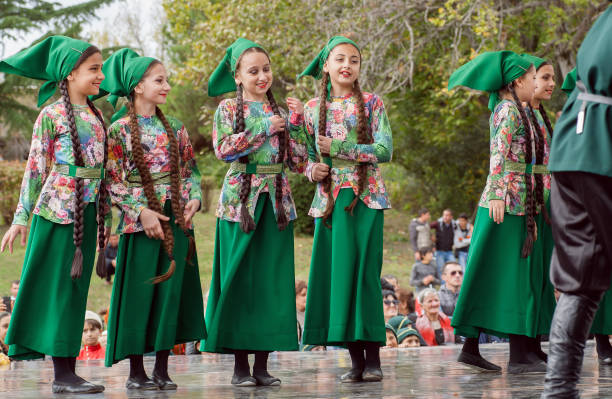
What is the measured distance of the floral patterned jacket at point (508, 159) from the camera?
5742mm

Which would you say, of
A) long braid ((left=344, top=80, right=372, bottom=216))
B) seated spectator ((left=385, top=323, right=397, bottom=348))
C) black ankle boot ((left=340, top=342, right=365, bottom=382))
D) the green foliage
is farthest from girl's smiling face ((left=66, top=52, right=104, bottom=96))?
the green foliage

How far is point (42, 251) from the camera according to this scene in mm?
5051

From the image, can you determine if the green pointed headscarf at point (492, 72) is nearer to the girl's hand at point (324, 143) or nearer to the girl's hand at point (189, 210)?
the girl's hand at point (324, 143)

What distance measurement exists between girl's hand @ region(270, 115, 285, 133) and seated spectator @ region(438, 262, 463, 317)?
456cm

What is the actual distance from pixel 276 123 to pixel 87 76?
118 centimetres

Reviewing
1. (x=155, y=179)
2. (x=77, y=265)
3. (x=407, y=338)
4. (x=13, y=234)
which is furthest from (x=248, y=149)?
(x=407, y=338)

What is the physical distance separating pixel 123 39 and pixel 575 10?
25.9 metres

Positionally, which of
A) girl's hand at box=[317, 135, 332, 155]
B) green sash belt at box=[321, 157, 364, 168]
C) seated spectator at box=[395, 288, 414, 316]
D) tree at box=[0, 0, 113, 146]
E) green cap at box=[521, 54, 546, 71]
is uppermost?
tree at box=[0, 0, 113, 146]

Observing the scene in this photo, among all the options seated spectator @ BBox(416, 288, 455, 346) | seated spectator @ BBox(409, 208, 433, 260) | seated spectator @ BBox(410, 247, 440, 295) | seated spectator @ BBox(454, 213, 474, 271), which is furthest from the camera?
seated spectator @ BBox(409, 208, 433, 260)

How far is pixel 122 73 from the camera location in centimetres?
549

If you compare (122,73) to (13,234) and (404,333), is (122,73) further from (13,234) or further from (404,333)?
(404,333)

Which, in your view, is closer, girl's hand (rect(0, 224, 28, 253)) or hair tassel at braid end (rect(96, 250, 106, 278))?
girl's hand (rect(0, 224, 28, 253))

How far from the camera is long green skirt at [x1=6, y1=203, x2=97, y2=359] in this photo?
5035mm

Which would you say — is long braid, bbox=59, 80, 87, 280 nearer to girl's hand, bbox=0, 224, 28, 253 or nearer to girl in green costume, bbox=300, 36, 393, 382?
girl's hand, bbox=0, 224, 28, 253
